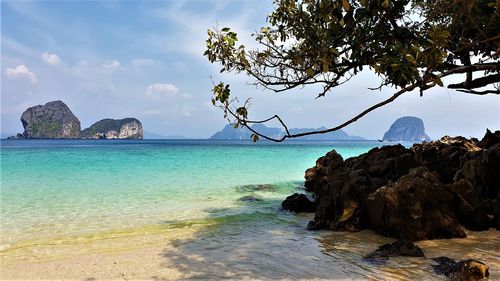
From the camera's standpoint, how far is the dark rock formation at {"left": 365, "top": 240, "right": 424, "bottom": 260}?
7367mm

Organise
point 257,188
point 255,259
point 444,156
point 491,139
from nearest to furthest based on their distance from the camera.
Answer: point 255,259 < point 491,139 < point 444,156 < point 257,188

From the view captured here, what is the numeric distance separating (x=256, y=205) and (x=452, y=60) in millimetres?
9514

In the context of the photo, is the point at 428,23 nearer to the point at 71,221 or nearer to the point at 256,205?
the point at 256,205

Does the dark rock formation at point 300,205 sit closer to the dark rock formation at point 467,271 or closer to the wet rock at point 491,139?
the wet rock at point 491,139

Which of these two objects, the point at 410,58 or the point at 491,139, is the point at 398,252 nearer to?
the point at 410,58

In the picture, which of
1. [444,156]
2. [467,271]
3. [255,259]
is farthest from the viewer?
[444,156]

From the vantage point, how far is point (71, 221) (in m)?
12.3

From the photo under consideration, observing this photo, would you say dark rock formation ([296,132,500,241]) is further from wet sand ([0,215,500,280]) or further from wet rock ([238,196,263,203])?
wet rock ([238,196,263,203])

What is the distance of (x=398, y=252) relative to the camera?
7.45 meters

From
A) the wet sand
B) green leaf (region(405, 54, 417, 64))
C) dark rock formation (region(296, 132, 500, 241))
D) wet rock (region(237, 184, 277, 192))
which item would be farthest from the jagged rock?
wet rock (region(237, 184, 277, 192))

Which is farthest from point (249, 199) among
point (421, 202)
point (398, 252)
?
point (398, 252)

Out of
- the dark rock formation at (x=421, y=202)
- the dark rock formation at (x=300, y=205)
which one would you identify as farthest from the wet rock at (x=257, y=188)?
the dark rock formation at (x=421, y=202)

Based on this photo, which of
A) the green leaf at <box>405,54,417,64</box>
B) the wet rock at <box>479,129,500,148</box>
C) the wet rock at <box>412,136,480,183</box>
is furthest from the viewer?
the wet rock at <box>479,129,500,148</box>

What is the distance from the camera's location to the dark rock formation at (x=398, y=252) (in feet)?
24.2
